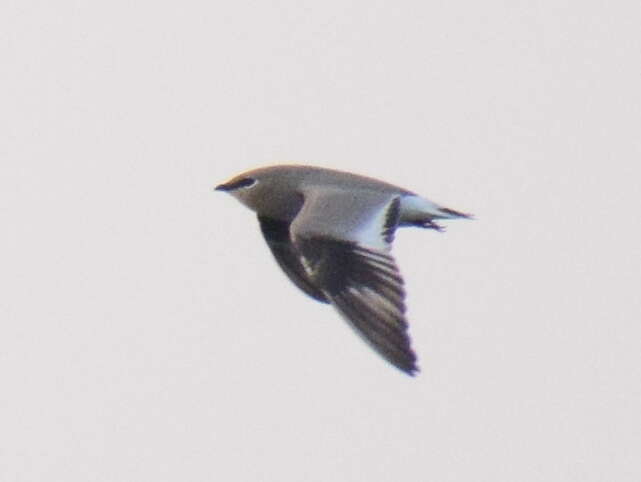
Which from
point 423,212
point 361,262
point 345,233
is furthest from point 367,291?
point 423,212

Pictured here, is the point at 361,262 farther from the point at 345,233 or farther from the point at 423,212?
the point at 423,212

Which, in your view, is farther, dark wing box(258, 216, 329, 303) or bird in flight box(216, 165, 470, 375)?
dark wing box(258, 216, 329, 303)

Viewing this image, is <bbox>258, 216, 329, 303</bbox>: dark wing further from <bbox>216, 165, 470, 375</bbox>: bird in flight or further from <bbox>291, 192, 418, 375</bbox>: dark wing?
<bbox>291, 192, 418, 375</bbox>: dark wing

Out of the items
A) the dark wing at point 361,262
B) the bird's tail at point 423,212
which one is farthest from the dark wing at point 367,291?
the bird's tail at point 423,212

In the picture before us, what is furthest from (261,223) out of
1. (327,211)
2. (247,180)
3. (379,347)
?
(379,347)

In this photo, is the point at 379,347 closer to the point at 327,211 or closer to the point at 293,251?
the point at 327,211

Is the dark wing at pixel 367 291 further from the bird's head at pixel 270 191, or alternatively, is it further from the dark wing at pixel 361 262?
the bird's head at pixel 270 191

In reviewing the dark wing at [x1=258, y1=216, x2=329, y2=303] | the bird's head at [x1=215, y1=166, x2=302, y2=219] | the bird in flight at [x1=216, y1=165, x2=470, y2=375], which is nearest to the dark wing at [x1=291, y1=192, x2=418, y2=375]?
the bird in flight at [x1=216, y1=165, x2=470, y2=375]

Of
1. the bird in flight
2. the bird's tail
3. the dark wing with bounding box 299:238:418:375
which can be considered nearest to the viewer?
the dark wing with bounding box 299:238:418:375
